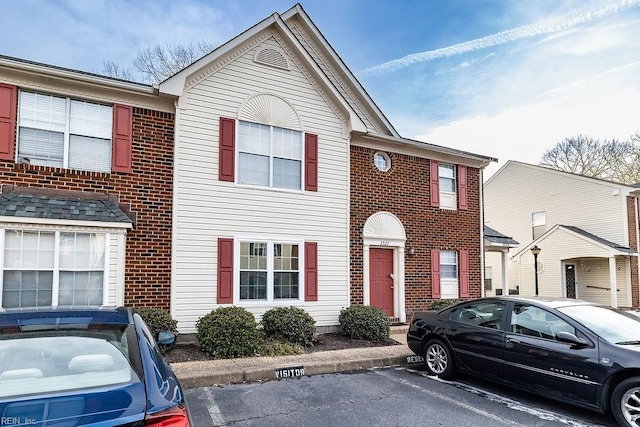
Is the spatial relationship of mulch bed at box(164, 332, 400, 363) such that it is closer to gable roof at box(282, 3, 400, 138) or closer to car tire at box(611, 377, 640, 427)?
car tire at box(611, 377, 640, 427)

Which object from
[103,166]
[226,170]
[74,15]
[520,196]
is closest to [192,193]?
[226,170]

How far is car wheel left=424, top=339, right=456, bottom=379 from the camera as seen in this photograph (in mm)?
6840

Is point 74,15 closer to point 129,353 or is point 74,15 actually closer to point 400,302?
point 400,302

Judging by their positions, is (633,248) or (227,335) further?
(633,248)

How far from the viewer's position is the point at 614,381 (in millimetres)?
4891

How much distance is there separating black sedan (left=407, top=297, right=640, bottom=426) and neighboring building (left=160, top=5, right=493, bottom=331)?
4.12 meters

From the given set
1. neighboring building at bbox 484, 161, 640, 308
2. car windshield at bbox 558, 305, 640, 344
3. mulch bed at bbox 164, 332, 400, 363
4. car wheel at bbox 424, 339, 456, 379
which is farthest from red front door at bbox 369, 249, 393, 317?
neighboring building at bbox 484, 161, 640, 308

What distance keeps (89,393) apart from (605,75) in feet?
63.4

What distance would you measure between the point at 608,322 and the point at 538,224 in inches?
748

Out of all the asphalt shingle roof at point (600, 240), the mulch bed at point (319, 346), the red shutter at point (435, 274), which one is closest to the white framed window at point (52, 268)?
the mulch bed at point (319, 346)

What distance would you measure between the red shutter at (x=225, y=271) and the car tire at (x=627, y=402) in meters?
7.10

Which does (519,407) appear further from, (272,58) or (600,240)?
(600,240)

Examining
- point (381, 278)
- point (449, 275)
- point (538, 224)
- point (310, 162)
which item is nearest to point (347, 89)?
point (310, 162)

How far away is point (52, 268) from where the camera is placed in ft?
25.3
